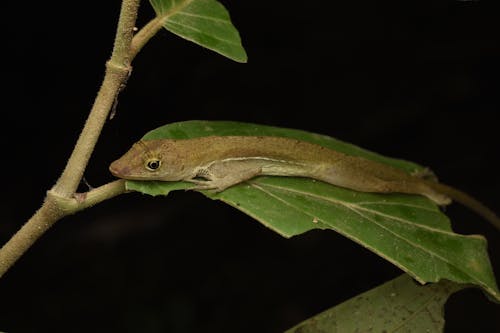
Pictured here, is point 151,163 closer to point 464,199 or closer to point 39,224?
point 39,224

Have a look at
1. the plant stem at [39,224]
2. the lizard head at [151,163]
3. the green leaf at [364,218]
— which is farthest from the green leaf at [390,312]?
the plant stem at [39,224]

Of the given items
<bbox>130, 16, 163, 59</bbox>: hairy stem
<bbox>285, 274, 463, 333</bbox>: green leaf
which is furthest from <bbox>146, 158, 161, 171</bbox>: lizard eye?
<bbox>285, 274, 463, 333</bbox>: green leaf

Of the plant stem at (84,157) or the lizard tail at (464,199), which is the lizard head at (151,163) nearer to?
the plant stem at (84,157)

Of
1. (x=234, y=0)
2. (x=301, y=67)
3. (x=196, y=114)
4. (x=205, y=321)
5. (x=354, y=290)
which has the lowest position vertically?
(x=205, y=321)

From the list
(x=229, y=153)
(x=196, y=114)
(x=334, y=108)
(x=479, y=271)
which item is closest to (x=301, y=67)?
(x=334, y=108)

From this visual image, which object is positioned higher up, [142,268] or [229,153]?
[229,153]

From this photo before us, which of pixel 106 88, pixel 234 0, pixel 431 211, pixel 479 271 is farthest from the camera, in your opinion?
pixel 234 0

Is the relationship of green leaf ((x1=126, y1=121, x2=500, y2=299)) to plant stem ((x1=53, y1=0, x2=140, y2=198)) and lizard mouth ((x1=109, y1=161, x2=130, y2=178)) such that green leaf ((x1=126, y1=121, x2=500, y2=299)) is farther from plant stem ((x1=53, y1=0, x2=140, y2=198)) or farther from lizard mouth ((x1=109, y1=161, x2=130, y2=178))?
plant stem ((x1=53, y1=0, x2=140, y2=198))

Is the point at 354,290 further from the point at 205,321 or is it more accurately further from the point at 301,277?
the point at 205,321
